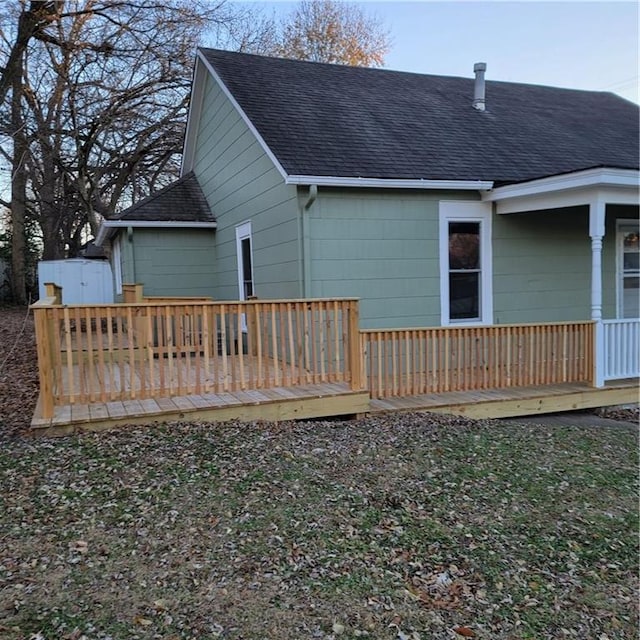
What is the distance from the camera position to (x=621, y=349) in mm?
7488

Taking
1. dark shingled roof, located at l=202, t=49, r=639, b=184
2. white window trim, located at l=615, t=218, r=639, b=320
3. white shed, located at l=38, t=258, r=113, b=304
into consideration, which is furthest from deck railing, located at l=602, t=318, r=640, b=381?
white shed, located at l=38, t=258, r=113, b=304

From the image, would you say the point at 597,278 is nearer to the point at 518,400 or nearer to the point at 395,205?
the point at 518,400

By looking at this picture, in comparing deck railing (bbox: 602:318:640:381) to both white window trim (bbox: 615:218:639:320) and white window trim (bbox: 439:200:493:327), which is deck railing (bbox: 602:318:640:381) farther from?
white window trim (bbox: 615:218:639:320)

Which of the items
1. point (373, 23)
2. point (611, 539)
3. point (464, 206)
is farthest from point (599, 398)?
point (373, 23)

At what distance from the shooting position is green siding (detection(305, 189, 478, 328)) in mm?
7277

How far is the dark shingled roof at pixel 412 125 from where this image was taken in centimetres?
771

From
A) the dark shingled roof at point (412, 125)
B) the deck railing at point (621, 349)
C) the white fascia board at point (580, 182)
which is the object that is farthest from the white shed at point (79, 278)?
the deck railing at point (621, 349)

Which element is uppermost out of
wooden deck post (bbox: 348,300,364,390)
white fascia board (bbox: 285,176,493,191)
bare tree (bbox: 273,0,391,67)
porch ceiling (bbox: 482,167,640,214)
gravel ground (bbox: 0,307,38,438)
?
bare tree (bbox: 273,0,391,67)

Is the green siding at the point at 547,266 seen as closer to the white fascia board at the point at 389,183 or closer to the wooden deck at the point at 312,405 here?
the white fascia board at the point at 389,183

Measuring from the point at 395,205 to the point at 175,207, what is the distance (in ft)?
16.9

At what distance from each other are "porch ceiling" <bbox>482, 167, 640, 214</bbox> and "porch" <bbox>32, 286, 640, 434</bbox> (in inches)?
63.7

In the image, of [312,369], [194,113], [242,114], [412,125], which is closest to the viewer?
[312,369]

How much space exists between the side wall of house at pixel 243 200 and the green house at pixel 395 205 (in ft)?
0.13

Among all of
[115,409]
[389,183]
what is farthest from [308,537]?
[389,183]
